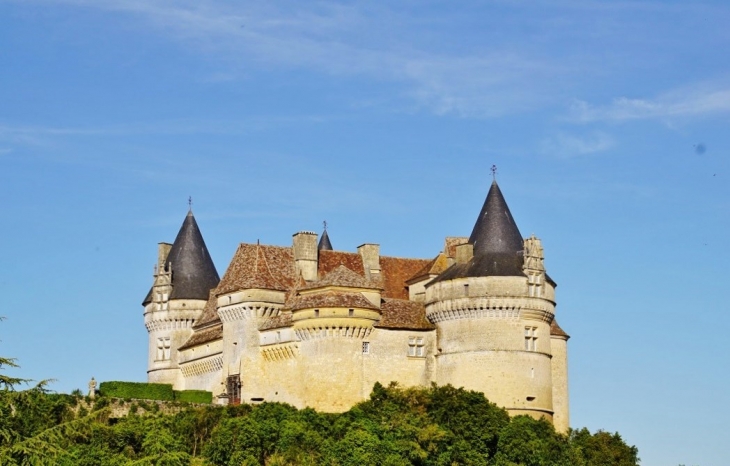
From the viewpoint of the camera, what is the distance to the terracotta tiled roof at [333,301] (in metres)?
63.5

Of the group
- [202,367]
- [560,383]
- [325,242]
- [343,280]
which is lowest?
[560,383]

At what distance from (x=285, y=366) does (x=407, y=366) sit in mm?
5812

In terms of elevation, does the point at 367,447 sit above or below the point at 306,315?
below

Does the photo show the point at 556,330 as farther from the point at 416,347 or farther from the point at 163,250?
the point at 163,250

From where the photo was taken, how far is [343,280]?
213ft

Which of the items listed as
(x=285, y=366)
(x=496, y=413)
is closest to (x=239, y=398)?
(x=285, y=366)

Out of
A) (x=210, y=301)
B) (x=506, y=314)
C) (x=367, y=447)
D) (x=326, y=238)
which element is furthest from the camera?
(x=326, y=238)

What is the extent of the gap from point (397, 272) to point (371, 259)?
1853 millimetres

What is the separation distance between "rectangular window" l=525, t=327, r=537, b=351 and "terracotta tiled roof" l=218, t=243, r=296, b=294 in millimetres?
12098

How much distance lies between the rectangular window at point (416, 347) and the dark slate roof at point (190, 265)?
14351 mm

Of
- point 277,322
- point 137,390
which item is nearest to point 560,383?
point 277,322

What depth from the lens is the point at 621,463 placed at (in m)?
65.3

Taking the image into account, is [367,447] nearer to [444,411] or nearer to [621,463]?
[444,411]

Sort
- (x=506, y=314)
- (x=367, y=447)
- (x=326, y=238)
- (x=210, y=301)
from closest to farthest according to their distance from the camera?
1. (x=367, y=447)
2. (x=506, y=314)
3. (x=210, y=301)
4. (x=326, y=238)
